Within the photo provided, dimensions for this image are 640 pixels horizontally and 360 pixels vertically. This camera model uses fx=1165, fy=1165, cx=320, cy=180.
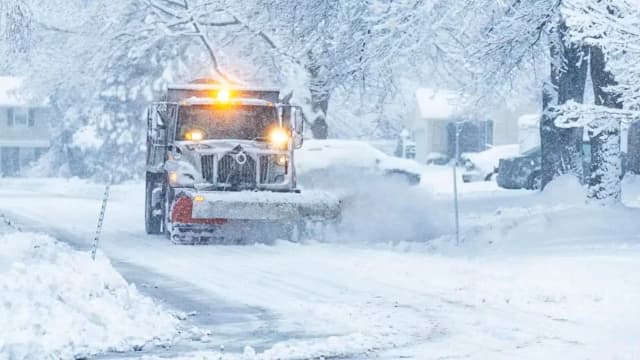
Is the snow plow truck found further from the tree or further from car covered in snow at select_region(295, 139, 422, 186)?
the tree

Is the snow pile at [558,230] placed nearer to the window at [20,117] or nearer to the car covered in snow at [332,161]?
the car covered in snow at [332,161]

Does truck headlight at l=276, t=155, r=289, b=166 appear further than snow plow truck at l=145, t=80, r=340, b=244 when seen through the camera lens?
Yes

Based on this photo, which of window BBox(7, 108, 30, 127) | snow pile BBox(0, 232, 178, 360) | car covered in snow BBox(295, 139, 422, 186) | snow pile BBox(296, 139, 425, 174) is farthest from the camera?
window BBox(7, 108, 30, 127)

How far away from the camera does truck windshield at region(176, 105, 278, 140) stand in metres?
18.9

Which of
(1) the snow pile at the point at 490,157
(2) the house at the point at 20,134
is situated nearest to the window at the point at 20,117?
(2) the house at the point at 20,134

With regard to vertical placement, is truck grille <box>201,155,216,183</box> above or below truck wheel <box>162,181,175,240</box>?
above

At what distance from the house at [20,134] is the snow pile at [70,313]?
196 ft

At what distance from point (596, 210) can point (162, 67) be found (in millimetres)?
28421

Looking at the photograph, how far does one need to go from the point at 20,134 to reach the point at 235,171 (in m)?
54.6

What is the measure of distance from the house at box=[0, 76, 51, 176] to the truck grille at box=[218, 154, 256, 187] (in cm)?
5321

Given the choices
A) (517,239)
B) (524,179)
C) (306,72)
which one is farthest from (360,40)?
(524,179)

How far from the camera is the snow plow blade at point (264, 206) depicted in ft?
55.8

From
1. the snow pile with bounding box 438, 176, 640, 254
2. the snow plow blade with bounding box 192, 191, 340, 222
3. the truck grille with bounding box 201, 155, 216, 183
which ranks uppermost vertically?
the truck grille with bounding box 201, 155, 216, 183

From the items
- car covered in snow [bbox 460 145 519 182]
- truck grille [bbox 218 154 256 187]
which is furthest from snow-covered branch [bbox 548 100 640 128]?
car covered in snow [bbox 460 145 519 182]
